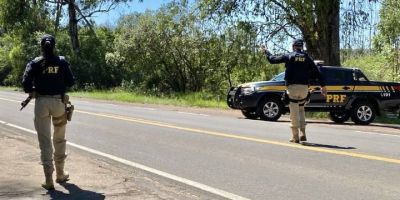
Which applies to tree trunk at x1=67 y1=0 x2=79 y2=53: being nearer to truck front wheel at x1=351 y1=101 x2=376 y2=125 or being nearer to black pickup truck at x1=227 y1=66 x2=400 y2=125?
black pickup truck at x1=227 y1=66 x2=400 y2=125

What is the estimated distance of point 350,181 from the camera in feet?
24.7

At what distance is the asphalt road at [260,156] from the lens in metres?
7.23

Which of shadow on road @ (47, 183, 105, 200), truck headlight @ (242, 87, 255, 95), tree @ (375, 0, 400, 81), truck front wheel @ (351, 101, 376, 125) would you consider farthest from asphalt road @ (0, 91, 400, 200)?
tree @ (375, 0, 400, 81)

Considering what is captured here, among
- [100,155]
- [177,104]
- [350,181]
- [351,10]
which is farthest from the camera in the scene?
[177,104]

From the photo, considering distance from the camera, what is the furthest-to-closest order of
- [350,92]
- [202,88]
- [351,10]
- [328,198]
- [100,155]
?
[202,88]
[351,10]
[350,92]
[100,155]
[328,198]

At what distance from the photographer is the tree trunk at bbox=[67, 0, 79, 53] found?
168 feet

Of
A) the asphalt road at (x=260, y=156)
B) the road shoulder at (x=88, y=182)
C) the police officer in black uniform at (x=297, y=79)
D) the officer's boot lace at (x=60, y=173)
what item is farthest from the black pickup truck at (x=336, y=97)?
the officer's boot lace at (x=60, y=173)

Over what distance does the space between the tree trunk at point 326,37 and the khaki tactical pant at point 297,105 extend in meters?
13.0

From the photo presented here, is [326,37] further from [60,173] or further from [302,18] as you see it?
[60,173]

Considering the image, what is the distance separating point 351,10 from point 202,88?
19381 millimetres

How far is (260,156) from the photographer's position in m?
9.63

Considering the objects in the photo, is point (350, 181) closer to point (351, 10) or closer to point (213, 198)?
point (213, 198)

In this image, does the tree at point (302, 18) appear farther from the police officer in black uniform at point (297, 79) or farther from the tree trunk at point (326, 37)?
the police officer in black uniform at point (297, 79)

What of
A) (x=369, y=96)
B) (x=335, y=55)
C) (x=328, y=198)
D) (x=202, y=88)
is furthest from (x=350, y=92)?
(x=202, y=88)
